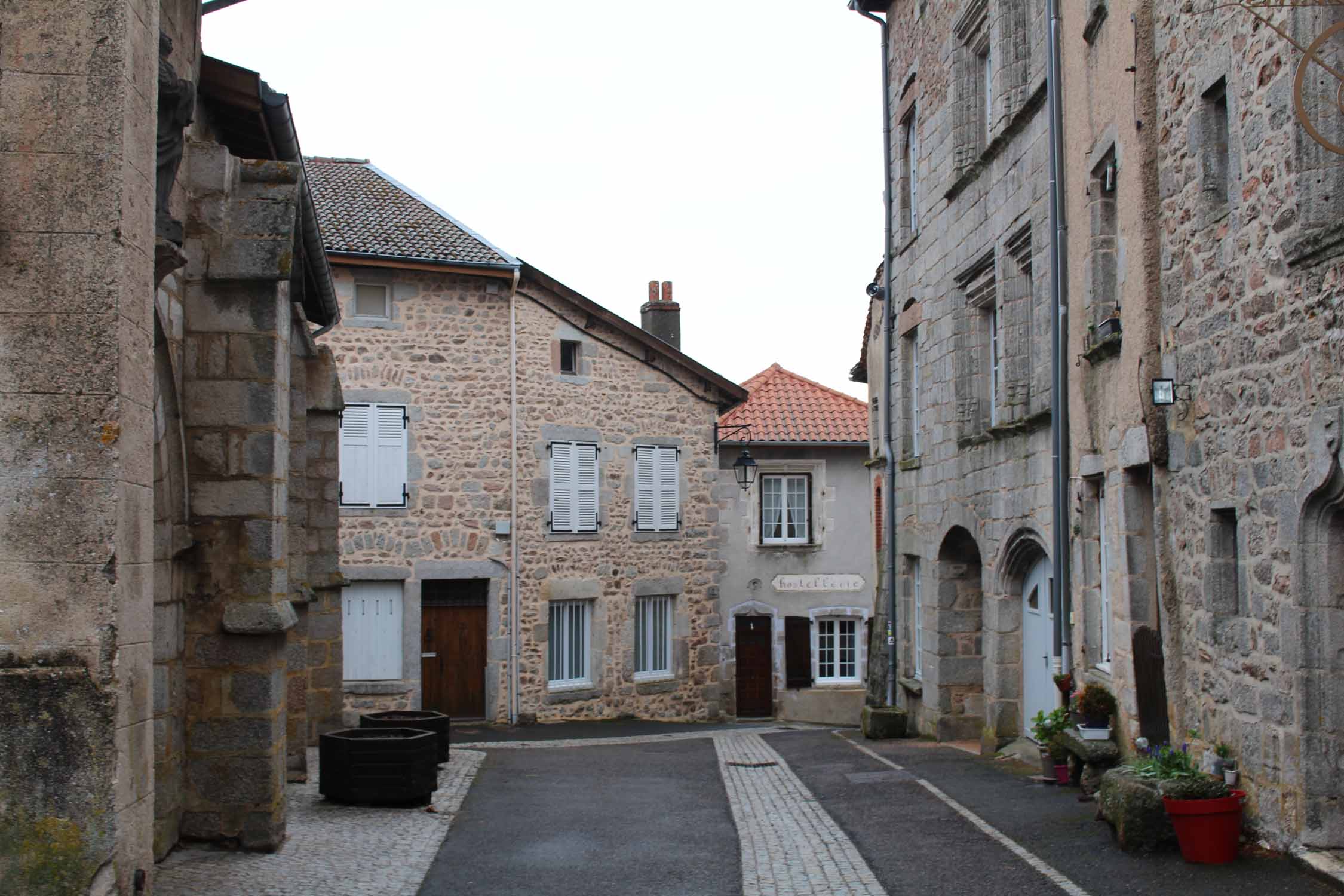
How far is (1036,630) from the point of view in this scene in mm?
12258

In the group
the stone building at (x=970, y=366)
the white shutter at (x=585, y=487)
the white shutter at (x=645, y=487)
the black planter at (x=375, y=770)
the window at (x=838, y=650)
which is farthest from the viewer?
the window at (x=838, y=650)

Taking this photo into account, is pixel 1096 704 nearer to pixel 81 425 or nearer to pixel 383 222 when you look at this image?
pixel 81 425

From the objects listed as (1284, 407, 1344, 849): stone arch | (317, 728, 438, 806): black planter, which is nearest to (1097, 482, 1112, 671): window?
(1284, 407, 1344, 849): stone arch

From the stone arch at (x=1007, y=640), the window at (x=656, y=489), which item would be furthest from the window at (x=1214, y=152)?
the window at (x=656, y=489)

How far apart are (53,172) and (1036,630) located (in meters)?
9.57

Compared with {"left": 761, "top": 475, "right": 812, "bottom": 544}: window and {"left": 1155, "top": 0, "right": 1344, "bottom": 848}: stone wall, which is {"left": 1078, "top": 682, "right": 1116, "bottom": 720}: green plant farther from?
{"left": 761, "top": 475, "right": 812, "bottom": 544}: window

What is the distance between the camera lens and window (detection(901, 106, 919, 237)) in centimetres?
1656

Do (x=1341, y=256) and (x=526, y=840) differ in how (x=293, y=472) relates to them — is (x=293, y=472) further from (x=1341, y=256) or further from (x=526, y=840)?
(x=1341, y=256)

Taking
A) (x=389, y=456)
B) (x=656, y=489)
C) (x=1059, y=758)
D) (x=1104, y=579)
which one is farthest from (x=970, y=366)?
(x=389, y=456)

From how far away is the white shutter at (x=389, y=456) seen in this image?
1853cm

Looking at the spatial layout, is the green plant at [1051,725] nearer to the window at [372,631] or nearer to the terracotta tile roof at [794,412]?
the window at [372,631]

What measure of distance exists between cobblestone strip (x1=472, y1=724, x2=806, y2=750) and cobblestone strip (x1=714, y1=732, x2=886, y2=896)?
3.77 meters

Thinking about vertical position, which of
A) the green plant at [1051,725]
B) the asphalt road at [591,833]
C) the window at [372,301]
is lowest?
the asphalt road at [591,833]

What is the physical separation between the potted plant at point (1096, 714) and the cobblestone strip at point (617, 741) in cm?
754
